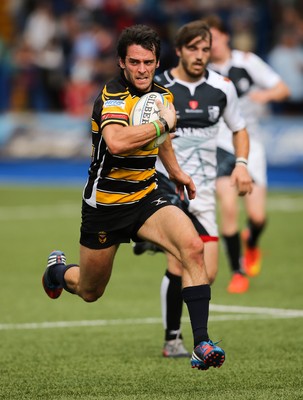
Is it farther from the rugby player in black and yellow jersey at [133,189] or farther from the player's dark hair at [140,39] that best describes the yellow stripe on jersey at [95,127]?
the player's dark hair at [140,39]

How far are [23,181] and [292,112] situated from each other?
5.87 m

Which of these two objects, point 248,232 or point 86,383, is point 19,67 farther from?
point 86,383

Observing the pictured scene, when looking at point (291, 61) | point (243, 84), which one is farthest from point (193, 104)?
point (291, 61)

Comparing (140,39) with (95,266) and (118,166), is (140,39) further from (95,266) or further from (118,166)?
(95,266)

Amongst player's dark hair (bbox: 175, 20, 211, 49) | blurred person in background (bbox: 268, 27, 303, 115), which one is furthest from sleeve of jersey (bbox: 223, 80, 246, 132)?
blurred person in background (bbox: 268, 27, 303, 115)

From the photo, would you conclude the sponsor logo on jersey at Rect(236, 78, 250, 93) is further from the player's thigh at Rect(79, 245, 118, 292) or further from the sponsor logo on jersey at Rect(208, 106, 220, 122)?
the player's thigh at Rect(79, 245, 118, 292)

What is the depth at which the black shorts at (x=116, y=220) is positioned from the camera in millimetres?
7426

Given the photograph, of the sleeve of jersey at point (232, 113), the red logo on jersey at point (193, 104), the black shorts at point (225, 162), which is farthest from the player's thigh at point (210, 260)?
the black shorts at point (225, 162)

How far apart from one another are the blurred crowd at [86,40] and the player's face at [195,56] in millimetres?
13995

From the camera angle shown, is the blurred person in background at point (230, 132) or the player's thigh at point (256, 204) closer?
the blurred person in background at point (230, 132)

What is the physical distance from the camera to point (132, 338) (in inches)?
364

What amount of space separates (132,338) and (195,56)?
2.33 m

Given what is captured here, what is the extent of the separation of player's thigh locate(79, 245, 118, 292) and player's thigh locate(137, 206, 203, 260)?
318 millimetres

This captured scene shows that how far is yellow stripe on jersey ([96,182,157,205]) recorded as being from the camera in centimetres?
744
